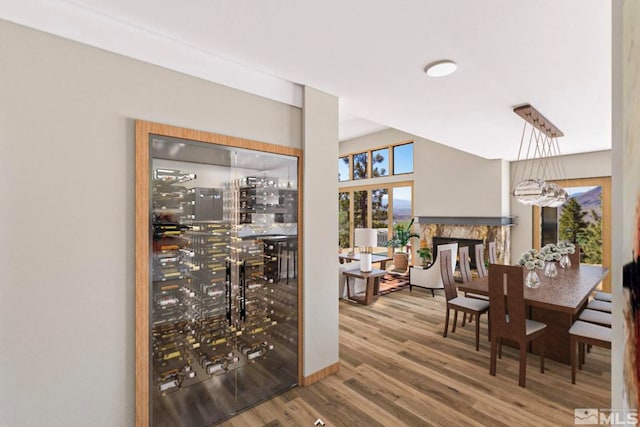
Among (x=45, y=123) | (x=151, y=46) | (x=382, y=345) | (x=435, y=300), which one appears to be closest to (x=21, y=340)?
(x=45, y=123)

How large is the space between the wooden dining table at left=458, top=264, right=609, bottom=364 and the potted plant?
3655 millimetres

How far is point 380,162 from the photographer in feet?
26.0

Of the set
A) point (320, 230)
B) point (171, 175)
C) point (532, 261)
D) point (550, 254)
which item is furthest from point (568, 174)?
point (171, 175)

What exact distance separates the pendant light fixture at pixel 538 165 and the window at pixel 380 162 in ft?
9.39

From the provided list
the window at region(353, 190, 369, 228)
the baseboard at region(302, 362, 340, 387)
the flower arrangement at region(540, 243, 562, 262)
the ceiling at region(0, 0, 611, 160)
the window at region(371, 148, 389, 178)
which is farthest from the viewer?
the window at region(353, 190, 369, 228)

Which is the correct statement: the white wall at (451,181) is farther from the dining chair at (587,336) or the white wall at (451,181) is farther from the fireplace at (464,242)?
the dining chair at (587,336)

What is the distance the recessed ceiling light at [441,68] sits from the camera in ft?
6.82

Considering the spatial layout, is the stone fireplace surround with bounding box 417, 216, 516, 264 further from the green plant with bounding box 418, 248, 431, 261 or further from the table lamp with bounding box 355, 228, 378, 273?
the table lamp with bounding box 355, 228, 378, 273

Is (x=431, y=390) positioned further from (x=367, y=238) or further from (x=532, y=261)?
(x=367, y=238)

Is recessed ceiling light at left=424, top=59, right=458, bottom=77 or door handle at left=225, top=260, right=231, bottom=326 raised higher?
recessed ceiling light at left=424, top=59, right=458, bottom=77

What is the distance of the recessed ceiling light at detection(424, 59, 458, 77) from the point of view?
208 cm

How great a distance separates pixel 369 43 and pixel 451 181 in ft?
17.7

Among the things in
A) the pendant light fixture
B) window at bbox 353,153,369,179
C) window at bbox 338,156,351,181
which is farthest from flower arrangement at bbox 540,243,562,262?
window at bbox 338,156,351,181

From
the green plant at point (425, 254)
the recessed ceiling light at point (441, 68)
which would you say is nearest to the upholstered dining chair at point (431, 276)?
the green plant at point (425, 254)
